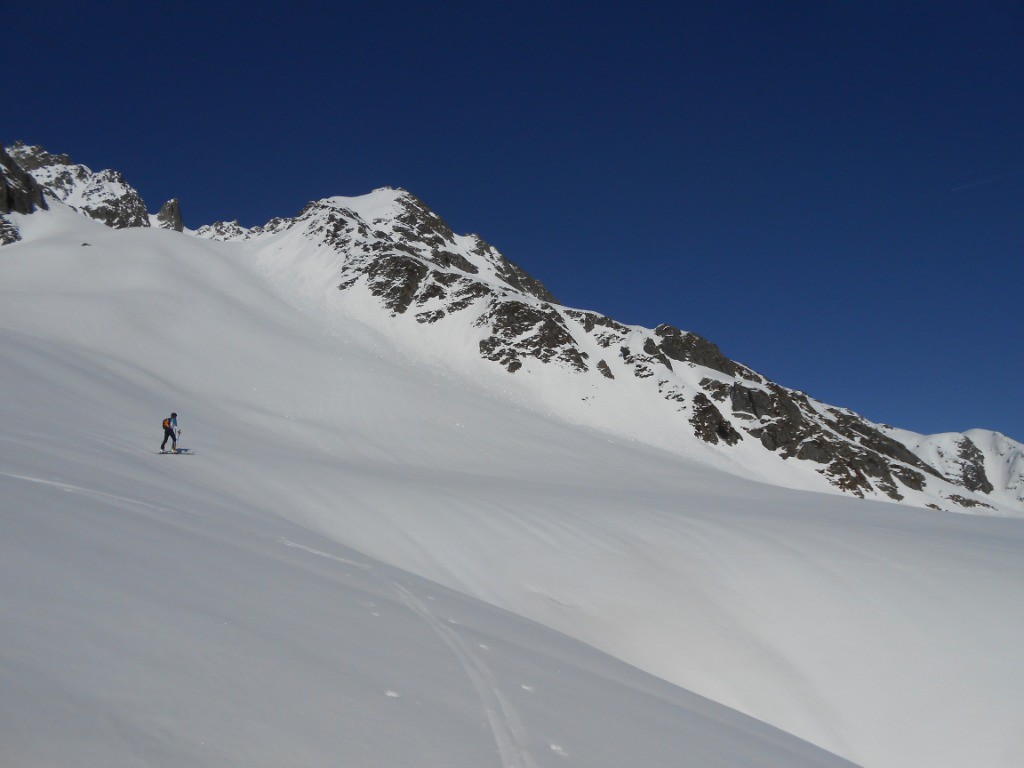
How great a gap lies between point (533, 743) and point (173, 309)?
4279 cm

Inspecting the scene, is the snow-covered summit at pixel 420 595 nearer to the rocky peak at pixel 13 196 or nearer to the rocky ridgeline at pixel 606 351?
the rocky ridgeline at pixel 606 351

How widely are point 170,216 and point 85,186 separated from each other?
1748cm

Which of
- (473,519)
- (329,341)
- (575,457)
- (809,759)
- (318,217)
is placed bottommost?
(809,759)

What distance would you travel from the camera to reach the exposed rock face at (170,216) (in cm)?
13112

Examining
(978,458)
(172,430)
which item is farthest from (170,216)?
(978,458)

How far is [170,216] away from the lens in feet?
432

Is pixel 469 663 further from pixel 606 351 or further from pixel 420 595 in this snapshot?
pixel 606 351

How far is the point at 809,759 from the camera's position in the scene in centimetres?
549

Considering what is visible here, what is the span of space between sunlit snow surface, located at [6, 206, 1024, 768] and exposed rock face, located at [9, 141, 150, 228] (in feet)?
340

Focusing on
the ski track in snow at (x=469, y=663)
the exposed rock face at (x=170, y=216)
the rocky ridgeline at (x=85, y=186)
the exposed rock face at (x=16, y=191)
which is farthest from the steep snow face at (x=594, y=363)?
the exposed rock face at (x=170, y=216)

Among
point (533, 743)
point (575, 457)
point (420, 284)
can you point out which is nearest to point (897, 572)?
point (533, 743)

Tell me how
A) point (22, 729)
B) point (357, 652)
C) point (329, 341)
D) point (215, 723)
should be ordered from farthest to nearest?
point (329, 341) < point (357, 652) < point (215, 723) < point (22, 729)

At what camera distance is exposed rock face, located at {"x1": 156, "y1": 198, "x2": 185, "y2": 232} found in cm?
13112

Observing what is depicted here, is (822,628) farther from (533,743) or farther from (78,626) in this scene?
(78,626)
